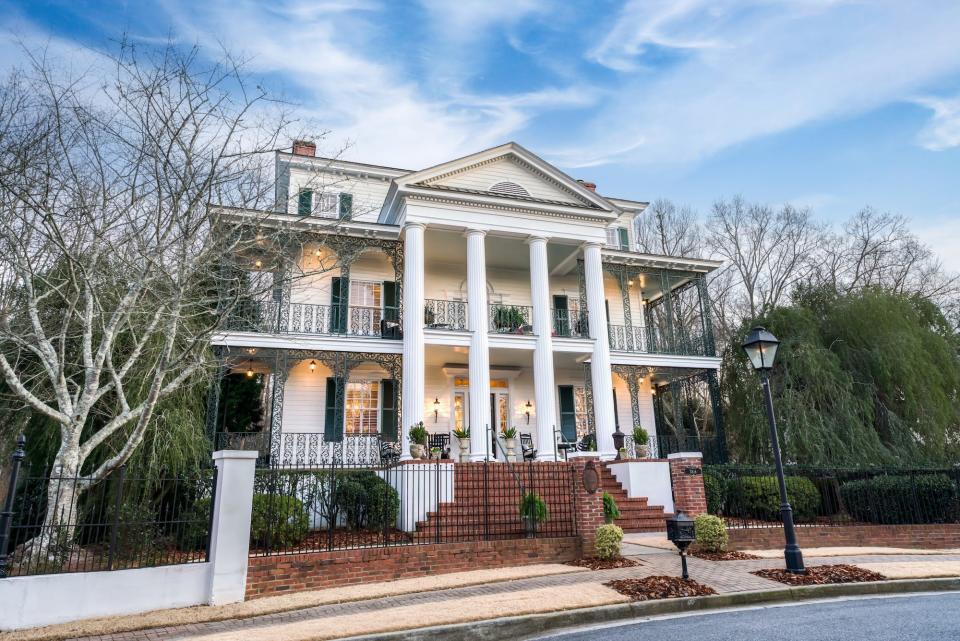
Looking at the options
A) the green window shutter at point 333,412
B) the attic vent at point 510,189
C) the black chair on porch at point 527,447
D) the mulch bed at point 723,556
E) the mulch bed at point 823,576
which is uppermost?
the attic vent at point 510,189

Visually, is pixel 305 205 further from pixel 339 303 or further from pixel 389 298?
pixel 389 298

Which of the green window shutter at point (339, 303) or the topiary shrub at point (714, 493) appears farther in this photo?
the green window shutter at point (339, 303)

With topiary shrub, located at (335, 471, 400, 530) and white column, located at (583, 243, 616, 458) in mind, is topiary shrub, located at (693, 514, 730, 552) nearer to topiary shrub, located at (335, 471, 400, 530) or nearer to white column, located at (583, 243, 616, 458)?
white column, located at (583, 243, 616, 458)

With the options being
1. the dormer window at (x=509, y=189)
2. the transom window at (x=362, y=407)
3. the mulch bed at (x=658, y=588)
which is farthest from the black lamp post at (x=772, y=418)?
the transom window at (x=362, y=407)

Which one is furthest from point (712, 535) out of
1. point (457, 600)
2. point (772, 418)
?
point (457, 600)

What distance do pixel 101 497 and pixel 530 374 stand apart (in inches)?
481

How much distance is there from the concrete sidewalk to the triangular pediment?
10.8 m

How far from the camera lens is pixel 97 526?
709cm

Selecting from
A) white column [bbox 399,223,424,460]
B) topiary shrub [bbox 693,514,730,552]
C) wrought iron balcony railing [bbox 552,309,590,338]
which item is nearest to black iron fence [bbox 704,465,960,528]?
topiary shrub [bbox 693,514,730,552]

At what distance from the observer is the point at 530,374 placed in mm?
18562

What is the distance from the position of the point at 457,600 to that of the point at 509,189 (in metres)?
12.5

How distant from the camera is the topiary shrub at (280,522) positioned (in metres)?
9.27

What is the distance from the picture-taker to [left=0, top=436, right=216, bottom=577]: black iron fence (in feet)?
22.8

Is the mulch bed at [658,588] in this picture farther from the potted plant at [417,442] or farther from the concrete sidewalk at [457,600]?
the potted plant at [417,442]
